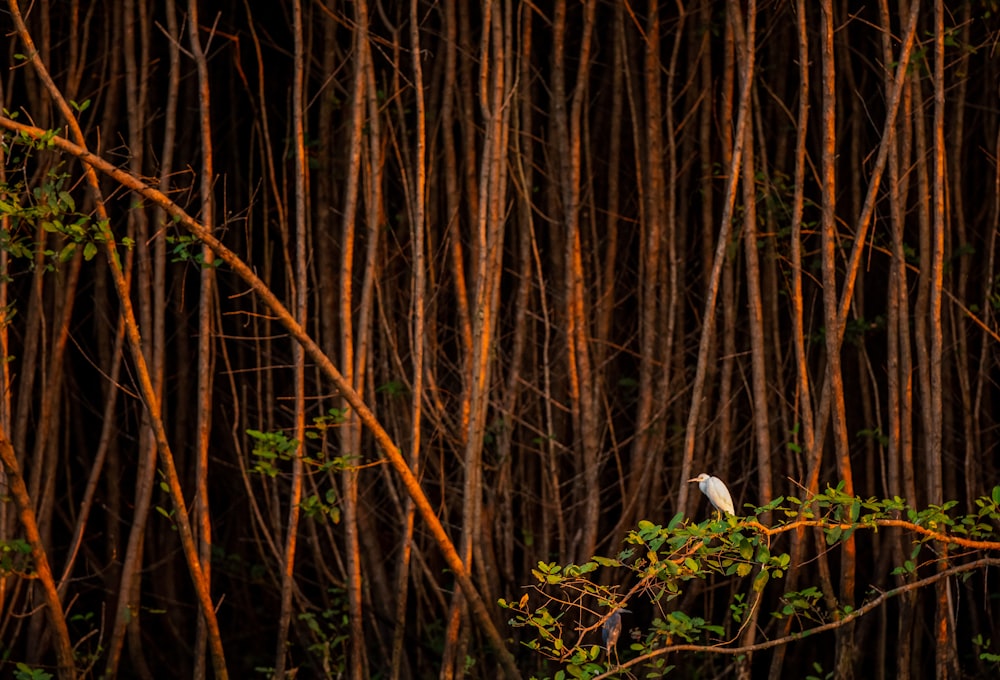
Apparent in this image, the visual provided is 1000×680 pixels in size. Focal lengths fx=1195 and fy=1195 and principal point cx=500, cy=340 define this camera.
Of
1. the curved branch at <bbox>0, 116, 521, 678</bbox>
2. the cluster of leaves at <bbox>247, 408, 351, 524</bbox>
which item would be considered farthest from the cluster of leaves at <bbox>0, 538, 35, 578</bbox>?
the curved branch at <bbox>0, 116, 521, 678</bbox>

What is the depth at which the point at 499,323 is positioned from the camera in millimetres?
4957

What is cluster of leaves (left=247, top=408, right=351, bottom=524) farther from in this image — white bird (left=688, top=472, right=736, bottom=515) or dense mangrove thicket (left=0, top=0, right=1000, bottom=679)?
white bird (left=688, top=472, right=736, bottom=515)

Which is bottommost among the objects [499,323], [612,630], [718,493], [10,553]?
[612,630]

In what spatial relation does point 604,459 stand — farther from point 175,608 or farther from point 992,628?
point 175,608

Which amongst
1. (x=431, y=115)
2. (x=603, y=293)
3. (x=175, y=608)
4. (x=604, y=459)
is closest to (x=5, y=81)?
(x=431, y=115)

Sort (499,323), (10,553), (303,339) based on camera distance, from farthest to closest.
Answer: (499,323)
(10,553)
(303,339)

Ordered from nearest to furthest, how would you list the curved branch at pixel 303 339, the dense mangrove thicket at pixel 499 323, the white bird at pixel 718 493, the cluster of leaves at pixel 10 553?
the curved branch at pixel 303 339 → the white bird at pixel 718 493 → the cluster of leaves at pixel 10 553 → the dense mangrove thicket at pixel 499 323

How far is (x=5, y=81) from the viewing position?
5.62 meters

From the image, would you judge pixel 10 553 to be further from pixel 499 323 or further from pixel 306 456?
pixel 499 323

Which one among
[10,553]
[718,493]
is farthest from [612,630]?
[10,553]

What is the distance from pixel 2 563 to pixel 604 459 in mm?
2213

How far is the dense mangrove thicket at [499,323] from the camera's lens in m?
4.16

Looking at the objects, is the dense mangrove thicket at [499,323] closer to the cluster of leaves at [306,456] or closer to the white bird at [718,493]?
the cluster of leaves at [306,456]

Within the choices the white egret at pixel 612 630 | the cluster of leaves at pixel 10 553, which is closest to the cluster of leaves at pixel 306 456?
the cluster of leaves at pixel 10 553
